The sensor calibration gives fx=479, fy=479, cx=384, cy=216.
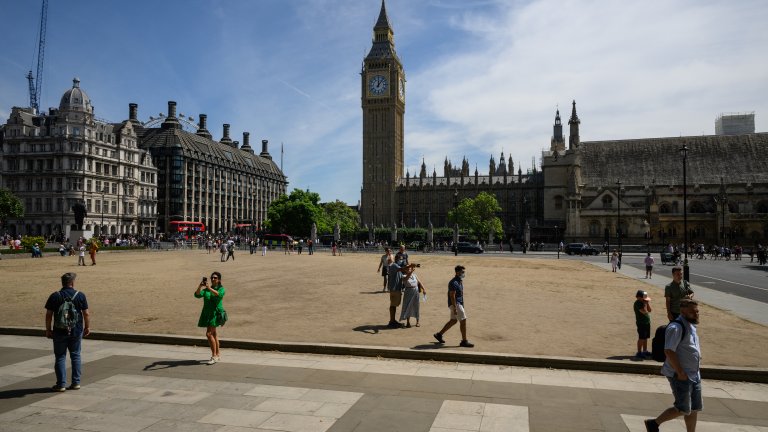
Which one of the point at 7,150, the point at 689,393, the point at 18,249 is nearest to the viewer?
the point at 689,393

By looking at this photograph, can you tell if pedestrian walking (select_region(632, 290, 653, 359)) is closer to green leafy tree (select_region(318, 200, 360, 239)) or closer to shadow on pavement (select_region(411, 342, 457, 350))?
shadow on pavement (select_region(411, 342, 457, 350))

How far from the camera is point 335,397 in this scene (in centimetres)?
729

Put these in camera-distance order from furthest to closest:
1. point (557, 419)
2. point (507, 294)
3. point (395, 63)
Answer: point (395, 63) < point (507, 294) < point (557, 419)

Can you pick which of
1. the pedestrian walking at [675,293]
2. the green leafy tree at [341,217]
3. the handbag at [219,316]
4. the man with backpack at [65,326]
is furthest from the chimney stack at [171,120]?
the pedestrian walking at [675,293]

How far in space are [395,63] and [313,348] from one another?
367 feet

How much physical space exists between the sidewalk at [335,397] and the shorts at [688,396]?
1038 millimetres

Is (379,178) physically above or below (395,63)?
below

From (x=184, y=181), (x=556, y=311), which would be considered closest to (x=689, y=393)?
(x=556, y=311)

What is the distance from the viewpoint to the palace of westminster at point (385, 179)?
67.2 m

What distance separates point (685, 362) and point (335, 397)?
15.3ft

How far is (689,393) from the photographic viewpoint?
5.27m

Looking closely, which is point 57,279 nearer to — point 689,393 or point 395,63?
point 689,393

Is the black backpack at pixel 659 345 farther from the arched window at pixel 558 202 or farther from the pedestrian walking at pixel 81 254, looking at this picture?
the arched window at pixel 558 202

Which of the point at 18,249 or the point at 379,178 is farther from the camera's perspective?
the point at 379,178
